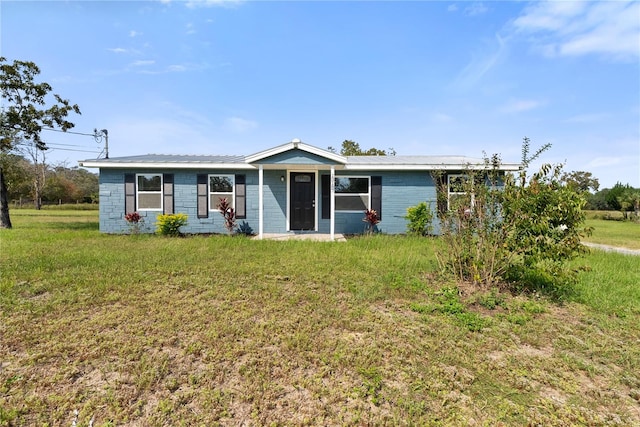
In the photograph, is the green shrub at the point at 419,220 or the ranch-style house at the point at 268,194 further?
the ranch-style house at the point at 268,194

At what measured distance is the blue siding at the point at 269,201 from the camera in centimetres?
1035

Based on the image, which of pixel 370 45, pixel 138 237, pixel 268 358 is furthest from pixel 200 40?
pixel 268 358

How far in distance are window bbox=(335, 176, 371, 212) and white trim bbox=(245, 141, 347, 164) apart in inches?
56.7

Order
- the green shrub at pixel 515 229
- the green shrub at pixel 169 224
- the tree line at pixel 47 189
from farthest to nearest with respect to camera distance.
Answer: the tree line at pixel 47 189 < the green shrub at pixel 169 224 < the green shrub at pixel 515 229

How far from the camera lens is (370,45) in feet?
34.8

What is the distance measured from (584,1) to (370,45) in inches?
226

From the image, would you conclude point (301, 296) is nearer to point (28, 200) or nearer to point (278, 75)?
point (278, 75)

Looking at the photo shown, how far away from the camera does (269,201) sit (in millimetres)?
10570

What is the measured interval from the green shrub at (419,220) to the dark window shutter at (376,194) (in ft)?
3.27

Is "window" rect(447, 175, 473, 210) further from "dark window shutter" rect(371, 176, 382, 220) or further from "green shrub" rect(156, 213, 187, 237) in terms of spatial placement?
"green shrub" rect(156, 213, 187, 237)

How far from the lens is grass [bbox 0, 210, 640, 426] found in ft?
7.11

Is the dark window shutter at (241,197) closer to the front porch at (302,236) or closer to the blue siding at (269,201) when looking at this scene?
the blue siding at (269,201)

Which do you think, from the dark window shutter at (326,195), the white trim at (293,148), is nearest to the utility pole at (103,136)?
the white trim at (293,148)

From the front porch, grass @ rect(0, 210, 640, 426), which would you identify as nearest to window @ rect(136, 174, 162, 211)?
the front porch
